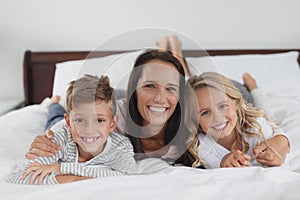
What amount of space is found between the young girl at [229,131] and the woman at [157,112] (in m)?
0.05

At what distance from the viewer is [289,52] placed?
2424 mm

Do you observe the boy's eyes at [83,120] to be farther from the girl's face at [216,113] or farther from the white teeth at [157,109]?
the girl's face at [216,113]

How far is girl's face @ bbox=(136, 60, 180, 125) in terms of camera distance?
44.6 inches

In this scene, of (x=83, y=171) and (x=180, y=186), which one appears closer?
(x=180, y=186)

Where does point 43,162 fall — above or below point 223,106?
below

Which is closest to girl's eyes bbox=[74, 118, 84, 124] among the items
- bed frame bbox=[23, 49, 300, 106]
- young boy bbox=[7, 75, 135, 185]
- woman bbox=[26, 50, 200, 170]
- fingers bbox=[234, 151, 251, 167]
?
young boy bbox=[7, 75, 135, 185]

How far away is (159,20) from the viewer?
8.32ft

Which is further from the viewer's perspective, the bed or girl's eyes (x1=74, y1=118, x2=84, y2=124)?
girl's eyes (x1=74, y1=118, x2=84, y2=124)

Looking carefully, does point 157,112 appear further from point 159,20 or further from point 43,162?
point 159,20

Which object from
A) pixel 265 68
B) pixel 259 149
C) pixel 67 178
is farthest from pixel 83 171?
pixel 265 68

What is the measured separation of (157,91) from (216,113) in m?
0.21

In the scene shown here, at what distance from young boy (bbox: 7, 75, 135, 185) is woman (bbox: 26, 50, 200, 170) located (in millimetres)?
32

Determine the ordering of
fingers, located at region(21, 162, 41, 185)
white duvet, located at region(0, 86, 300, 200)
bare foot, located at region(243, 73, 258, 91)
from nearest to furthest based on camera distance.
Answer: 1. white duvet, located at region(0, 86, 300, 200)
2. fingers, located at region(21, 162, 41, 185)
3. bare foot, located at region(243, 73, 258, 91)

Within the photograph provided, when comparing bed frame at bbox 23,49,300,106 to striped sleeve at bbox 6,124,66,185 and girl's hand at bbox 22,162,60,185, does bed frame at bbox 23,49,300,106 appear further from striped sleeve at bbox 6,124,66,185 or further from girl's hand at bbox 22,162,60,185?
girl's hand at bbox 22,162,60,185
